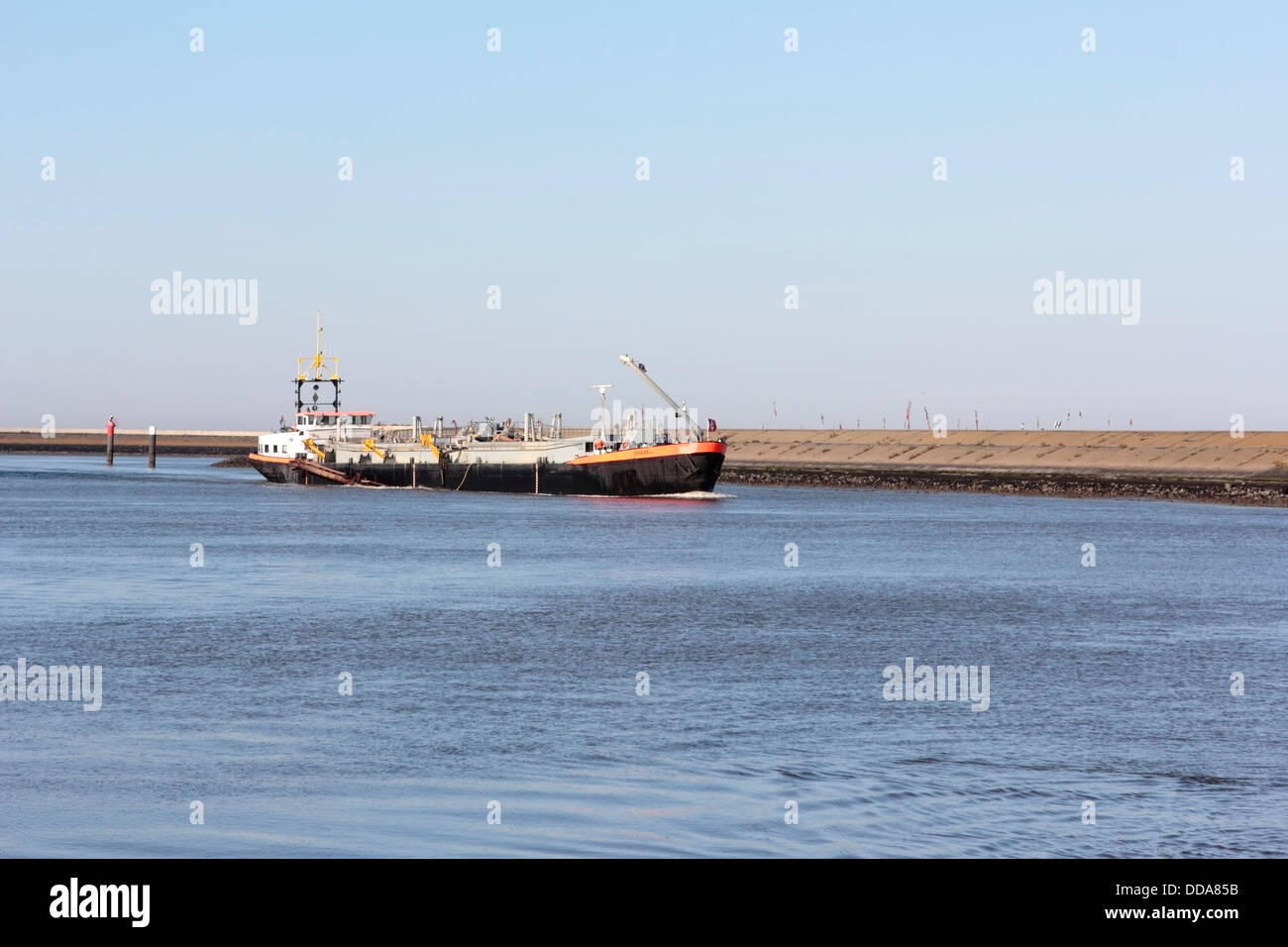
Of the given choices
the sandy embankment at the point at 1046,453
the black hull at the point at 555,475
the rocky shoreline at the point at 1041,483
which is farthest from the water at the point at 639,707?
the sandy embankment at the point at 1046,453

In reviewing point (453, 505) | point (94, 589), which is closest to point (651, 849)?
point (94, 589)

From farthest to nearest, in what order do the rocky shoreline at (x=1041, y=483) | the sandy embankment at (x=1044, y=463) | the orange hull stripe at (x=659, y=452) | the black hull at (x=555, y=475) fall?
the sandy embankment at (x=1044, y=463)
the rocky shoreline at (x=1041, y=483)
the black hull at (x=555, y=475)
the orange hull stripe at (x=659, y=452)

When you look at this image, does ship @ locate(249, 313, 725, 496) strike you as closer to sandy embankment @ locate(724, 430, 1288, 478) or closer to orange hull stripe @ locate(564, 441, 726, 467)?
orange hull stripe @ locate(564, 441, 726, 467)

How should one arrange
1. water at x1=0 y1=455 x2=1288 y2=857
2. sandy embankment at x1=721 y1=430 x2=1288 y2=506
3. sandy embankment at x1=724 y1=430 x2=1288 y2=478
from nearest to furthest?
water at x1=0 y1=455 x2=1288 y2=857
sandy embankment at x1=721 y1=430 x2=1288 y2=506
sandy embankment at x1=724 y1=430 x2=1288 y2=478

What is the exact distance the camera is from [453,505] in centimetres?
9275

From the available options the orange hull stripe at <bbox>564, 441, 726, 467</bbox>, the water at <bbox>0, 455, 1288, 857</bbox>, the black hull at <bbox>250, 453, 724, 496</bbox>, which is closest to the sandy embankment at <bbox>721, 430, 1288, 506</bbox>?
the black hull at <bbox>250, 453, 724, 496</bbox>

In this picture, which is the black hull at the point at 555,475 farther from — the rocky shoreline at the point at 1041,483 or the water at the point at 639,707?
the water at the point at 639,707

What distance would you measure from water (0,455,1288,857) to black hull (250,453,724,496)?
40.2m

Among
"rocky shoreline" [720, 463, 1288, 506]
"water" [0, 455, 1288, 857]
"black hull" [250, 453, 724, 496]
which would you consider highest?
"black hull" [250, 453, 724, 496]

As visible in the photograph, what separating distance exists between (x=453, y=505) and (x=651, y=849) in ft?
262

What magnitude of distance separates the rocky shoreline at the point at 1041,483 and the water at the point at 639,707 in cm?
4772

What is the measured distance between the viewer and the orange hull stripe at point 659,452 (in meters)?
91.6

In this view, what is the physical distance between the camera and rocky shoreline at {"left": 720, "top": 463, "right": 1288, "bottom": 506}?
97.9 meters
